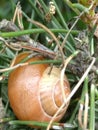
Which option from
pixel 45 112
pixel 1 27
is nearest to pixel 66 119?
pixel 45 112

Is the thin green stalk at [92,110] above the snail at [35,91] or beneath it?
beneath

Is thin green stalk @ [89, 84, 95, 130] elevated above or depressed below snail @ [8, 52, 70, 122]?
below

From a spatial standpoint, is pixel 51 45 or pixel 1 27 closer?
pixel 1 27

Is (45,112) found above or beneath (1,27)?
beneath

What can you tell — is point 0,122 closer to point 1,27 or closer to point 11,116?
point 11,116

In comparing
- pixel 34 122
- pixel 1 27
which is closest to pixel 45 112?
pixel 34 122

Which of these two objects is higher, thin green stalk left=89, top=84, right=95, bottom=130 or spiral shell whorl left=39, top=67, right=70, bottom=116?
spiral shell whorl left=39, top=67, right=70, bottom=116

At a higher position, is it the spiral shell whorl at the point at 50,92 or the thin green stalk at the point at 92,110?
the spiral shell whorl at the point at 50,92
